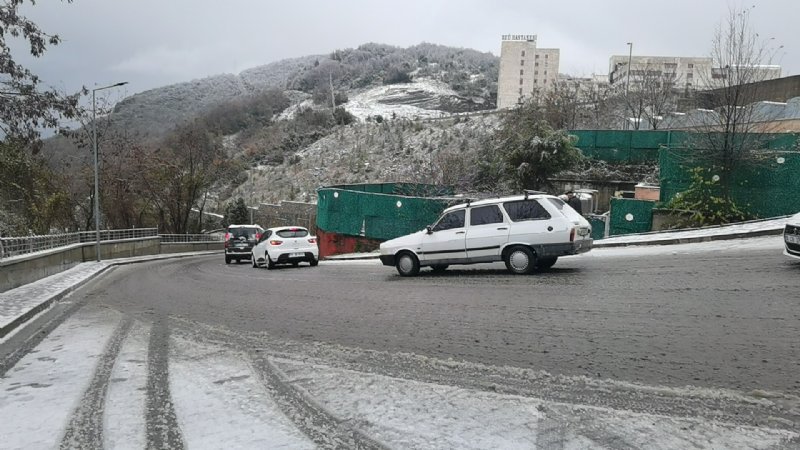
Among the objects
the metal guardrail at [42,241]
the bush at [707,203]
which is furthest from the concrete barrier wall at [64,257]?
the bush at [707,203]

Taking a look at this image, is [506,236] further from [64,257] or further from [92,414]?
[64,257]

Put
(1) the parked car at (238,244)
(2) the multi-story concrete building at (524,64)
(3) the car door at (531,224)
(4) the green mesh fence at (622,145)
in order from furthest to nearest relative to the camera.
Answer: (2) the multi-story concrete building at (524,64), (1) the parked car at (238,244), (4) the green mesh fence at (622,145), (3) the car door at (531,224)

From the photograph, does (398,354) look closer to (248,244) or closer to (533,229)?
(533,229)

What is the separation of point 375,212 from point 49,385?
20270 millimetres

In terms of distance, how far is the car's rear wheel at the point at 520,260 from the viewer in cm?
1237

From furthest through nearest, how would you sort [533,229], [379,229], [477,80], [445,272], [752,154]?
[477,80], [379,229], [752,154], [445,272], [533,229]

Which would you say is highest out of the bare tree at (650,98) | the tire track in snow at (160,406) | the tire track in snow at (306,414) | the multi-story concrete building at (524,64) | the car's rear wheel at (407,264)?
the multi-story concrete building at (524,64)

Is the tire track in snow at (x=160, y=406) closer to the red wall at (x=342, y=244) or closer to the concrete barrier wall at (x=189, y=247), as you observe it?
the red wall at (x=342, y=244)

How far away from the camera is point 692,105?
43.5 m

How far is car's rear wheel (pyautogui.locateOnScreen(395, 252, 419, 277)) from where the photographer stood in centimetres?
1411

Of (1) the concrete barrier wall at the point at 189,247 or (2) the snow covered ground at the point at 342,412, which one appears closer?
(2) the snow covered ground at the point at 342,412

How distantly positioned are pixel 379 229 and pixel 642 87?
103ft

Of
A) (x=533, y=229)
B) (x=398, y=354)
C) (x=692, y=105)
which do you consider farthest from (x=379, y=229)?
(x=692, y=105)

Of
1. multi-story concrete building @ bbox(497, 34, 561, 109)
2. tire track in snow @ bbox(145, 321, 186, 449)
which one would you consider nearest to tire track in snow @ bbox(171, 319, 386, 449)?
tire track in snow @ bbox(145, 321, 186, 449)
